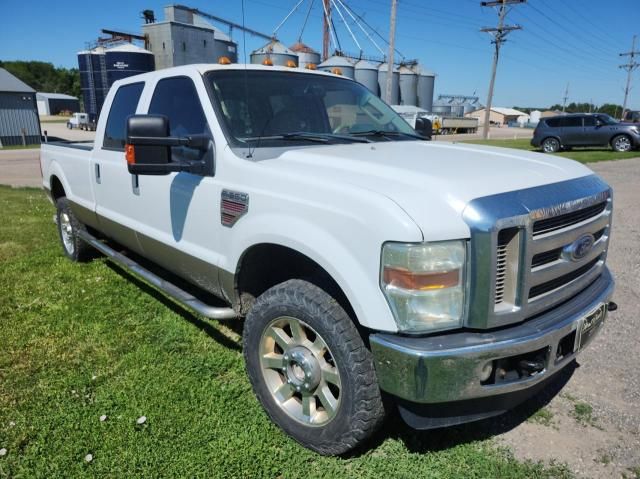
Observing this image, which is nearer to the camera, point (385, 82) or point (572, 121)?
point (572, 121)

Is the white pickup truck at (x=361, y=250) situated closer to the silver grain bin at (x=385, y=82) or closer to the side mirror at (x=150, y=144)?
the side mirror at (x=150, y=144)

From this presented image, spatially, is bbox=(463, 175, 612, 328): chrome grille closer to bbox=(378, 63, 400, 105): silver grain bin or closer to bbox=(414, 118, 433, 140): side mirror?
bbox=(414, 118, 433, 140): side mirror

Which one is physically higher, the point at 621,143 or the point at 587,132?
the point at 587,132

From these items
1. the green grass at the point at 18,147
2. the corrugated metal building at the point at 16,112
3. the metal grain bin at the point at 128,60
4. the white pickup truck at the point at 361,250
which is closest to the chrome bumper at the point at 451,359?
the white pickup truck at the point at 361,250

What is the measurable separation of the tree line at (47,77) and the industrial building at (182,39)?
78.5 metres

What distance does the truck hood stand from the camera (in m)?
2.10

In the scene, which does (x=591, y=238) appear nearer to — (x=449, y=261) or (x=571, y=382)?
(x=449, y=261)

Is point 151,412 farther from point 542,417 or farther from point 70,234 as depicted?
point 70,234

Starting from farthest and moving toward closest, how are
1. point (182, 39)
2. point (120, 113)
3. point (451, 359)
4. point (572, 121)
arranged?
1. point (182, 39)
2. point (572, 121)
3. point (120, 113)
4. point (451, 359)

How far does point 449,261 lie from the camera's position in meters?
2.07

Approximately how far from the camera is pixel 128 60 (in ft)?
136

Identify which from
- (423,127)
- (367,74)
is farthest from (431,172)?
(367,74)

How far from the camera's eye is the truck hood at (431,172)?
6.89ft

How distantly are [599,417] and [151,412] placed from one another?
8.66 ft
